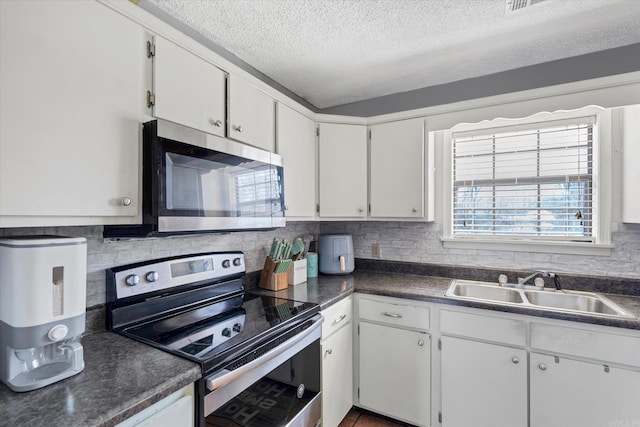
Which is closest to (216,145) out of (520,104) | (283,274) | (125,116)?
(125,116)

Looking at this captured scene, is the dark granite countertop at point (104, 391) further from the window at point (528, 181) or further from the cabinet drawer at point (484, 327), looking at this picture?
the window at point (528, 181)

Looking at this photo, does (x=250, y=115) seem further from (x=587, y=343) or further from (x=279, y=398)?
(x=587, y=343)

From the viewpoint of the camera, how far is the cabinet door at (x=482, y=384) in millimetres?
1695

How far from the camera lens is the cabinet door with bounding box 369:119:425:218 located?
225cm

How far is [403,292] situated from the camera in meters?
1.99

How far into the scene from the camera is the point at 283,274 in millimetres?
2117

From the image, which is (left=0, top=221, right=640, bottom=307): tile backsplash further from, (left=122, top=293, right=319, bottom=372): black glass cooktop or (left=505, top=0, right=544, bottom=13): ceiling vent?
(left=505, top=0, right=544, bottom=13): ceiling vent

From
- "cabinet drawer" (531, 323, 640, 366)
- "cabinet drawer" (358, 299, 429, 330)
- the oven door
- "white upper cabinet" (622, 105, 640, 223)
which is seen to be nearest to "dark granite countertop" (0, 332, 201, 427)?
the oven door

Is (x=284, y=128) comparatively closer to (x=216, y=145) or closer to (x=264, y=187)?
(x=264, y=187)

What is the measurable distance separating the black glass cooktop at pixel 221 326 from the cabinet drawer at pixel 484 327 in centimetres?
81

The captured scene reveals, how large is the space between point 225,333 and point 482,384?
58.1 inches

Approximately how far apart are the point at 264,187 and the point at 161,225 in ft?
2.06

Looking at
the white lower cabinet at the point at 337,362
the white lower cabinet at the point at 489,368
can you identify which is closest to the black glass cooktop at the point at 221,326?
the white lower cabinet at the point at 337,362

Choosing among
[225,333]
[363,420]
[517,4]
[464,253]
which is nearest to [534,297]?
[464,253]
